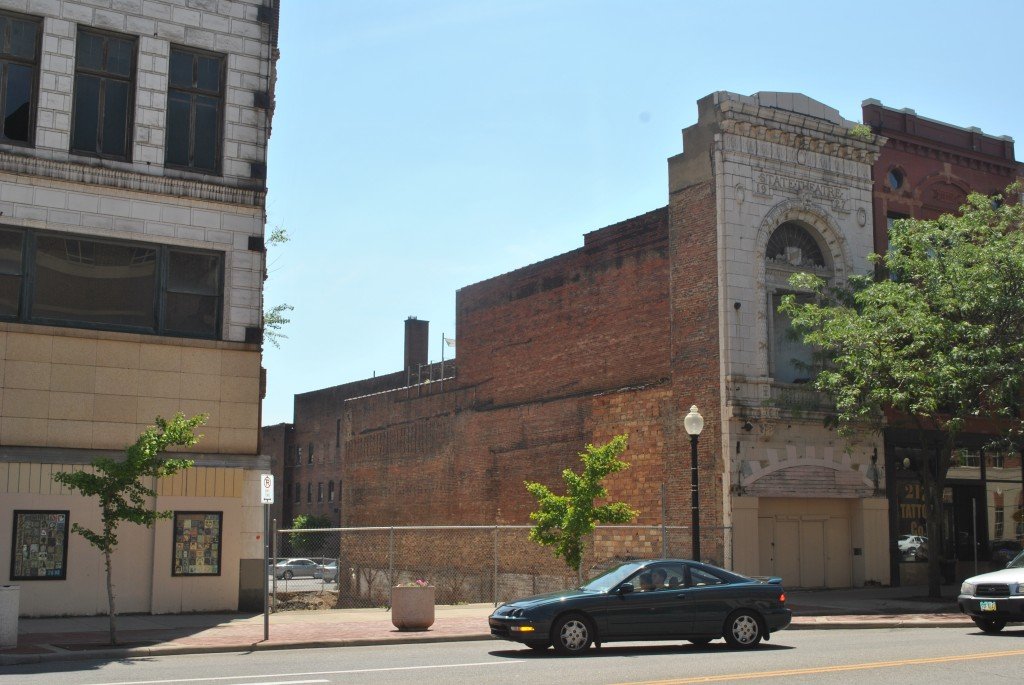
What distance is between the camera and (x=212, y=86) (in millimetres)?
23594

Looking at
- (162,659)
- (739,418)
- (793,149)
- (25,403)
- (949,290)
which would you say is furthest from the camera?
(793,149)

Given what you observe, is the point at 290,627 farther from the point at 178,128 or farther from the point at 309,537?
the point at 309,537

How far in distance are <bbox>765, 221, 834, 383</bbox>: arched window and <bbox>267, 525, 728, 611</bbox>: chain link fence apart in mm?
5116

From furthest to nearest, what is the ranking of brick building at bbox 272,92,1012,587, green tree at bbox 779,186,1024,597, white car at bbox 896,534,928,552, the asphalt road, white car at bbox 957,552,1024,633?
white car at bbox 896,534,928,552, brick building at bbox 272,92,1012,587, green tree at bbox 779,186,1024,597, white car at bbox 957,552,1024,633, the asphalt road

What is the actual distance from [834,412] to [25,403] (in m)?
20.0

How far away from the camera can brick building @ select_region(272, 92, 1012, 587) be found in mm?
29531

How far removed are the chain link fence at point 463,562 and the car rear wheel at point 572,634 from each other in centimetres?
1043

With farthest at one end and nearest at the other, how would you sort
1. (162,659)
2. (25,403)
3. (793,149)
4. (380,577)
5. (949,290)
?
1. (380,577)
2. (793,149)
3. (949,290)
4. (25,403)
5. (162,659)

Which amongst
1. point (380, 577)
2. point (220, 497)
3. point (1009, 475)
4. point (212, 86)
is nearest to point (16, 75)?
point (212, 86)

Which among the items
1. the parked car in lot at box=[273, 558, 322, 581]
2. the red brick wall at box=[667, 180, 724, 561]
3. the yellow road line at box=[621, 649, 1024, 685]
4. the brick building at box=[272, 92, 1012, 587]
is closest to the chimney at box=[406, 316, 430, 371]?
the parked car in lot at box=[273, 558, 322, 581]

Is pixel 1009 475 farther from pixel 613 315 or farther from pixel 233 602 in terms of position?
pixel 233 602

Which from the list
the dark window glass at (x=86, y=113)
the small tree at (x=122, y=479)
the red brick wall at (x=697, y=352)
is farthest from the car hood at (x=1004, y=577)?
the dark window glass at (x=86, y=113)

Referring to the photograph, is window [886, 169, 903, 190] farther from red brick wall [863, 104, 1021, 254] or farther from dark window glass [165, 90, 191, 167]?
dark window glass [165, 90, 191, 167]

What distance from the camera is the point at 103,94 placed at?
2262 centimetres
